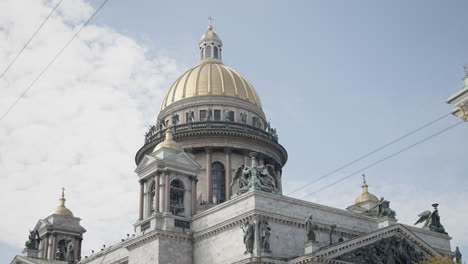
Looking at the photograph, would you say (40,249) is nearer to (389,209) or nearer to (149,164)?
(149,164)

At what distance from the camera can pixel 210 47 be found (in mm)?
66500

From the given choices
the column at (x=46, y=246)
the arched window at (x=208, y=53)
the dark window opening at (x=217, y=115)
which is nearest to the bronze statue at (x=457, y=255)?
the dark window opening at (x=217, y=115)

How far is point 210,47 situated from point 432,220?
27075 millimetres

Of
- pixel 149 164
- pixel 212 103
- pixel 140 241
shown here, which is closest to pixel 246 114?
pixel 212 103

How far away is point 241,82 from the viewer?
62.6 m

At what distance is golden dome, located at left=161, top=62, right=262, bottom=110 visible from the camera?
60906mm

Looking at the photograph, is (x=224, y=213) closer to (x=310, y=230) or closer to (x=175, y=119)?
(x=310, y=230)

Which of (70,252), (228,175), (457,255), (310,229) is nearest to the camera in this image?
(310,229)

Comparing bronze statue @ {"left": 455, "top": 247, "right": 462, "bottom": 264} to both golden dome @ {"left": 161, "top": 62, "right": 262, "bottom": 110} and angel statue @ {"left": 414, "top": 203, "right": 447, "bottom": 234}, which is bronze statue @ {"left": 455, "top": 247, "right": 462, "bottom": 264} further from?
golden dome @ {"left": 161, "top": 62, "right": 262, "bottom": 110}

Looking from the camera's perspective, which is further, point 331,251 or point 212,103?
point 212,103

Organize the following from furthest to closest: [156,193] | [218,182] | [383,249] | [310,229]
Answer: [218,182] < [156,193] < [383,249] < [310,229]

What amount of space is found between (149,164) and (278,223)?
10.5 m

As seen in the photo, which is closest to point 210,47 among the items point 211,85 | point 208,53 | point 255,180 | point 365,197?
point 208,53

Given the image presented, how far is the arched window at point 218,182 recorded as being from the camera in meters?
56.4
